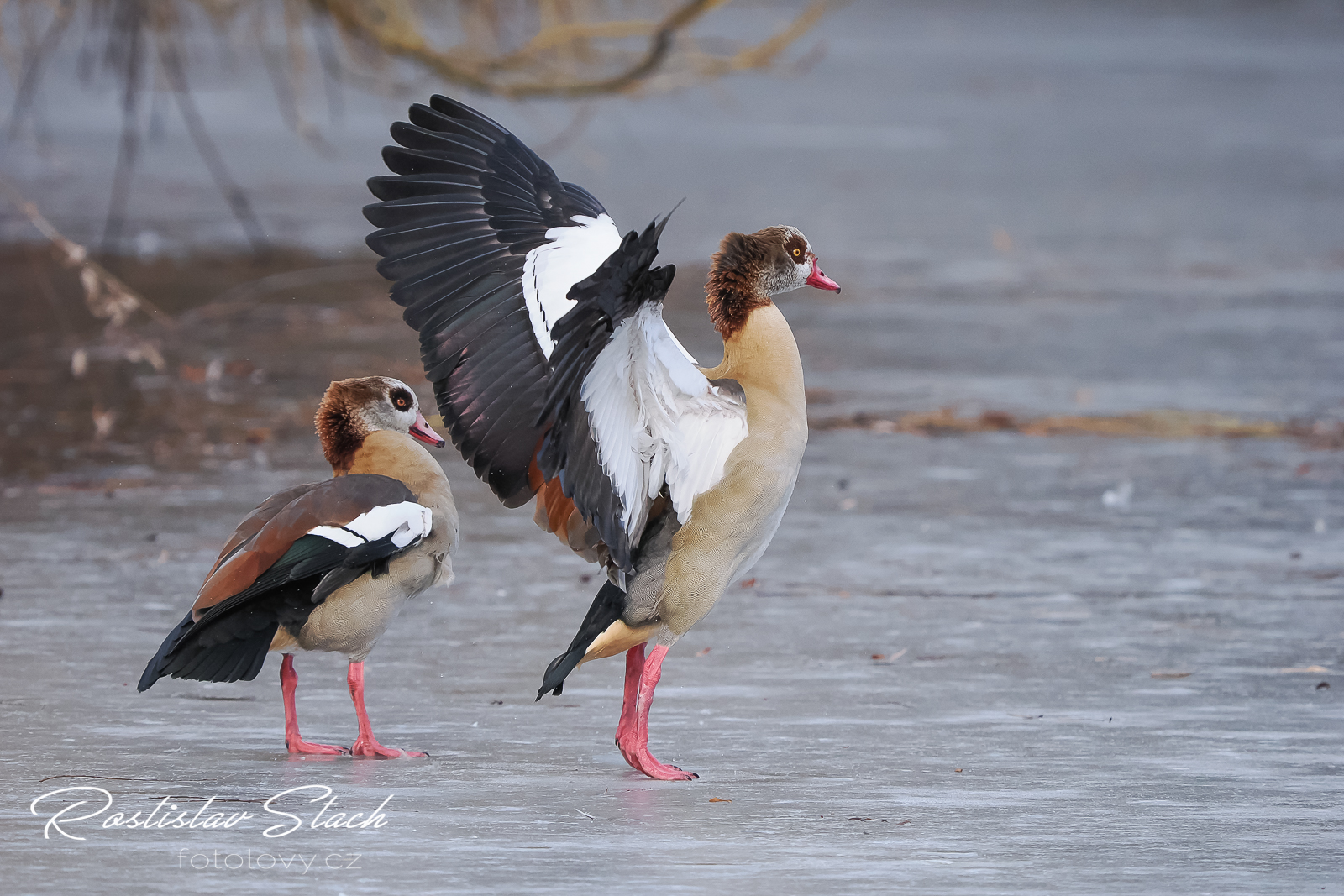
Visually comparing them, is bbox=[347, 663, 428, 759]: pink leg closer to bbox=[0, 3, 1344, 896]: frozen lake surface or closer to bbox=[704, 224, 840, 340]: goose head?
bbox=[0, 3, 1344, 896]: frozen lake surface

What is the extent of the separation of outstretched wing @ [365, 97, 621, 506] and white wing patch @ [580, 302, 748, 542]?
38 cm

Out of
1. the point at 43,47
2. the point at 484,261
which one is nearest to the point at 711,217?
the point at 43,47

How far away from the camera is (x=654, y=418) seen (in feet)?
17.3

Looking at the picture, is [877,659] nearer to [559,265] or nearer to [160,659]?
[559,265]

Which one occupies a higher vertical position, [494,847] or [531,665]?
[494,847]

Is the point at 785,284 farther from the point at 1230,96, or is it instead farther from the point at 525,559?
the point at 1230,96

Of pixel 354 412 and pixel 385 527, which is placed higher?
pixel 354 412

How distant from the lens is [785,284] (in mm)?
5793

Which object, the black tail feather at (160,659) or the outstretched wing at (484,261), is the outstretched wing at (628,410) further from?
the black tail feather at (160,659)

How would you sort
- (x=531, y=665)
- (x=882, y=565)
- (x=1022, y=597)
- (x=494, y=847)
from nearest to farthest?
(x=494, y=847) < (x=531, y=665) < (x=1022, y=597) < (x=882, y=565)

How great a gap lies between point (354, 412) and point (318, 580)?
66 cm

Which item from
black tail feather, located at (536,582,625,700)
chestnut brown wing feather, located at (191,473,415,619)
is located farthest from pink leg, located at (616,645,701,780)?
chestnut brown wing feather, located at (191,473,415,619)

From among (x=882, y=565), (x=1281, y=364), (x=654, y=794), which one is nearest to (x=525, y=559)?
(x=882, y=565)

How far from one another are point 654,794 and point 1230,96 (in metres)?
22.7
